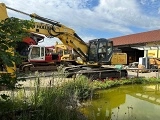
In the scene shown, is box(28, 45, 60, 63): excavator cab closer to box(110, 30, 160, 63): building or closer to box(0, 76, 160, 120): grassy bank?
box(0, 76, 160, 120): grassy bank

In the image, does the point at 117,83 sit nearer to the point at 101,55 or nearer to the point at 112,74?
the point at 112,74

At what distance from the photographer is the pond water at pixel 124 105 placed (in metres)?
8.18

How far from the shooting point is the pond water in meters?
8.18

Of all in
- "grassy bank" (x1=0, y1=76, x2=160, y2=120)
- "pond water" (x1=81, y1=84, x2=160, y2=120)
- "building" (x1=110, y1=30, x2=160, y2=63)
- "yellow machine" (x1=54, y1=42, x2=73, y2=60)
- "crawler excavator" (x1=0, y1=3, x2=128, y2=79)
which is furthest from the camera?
"building" (x1=110, y1=30, x2=160, y2=63)

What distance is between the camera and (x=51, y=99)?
20.5 ft

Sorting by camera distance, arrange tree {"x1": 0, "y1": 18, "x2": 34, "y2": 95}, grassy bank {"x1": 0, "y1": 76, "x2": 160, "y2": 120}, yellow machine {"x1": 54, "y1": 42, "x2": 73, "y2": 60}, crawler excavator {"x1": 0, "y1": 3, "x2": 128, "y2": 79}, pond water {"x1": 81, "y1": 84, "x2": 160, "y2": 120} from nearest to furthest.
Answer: tree {"x1": 0, "y1": 18, "x2": 34, "y2": 95} < grassy bank {"x1": 0, "y1": 76, "x2": 160, "y2": 120} < pond water {"x1": 81, "y1": 84, "x2": 160, "y2": 120} < crawler excavator {"x1": 0, "y1": 3, "x2": 128, "y2": 79} < yellow machine {"x1": 54, "y1": 42, "x2": 73, "y2": 60}

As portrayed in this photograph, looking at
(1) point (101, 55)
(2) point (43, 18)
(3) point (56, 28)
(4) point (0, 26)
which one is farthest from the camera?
(1) point (101, 55)

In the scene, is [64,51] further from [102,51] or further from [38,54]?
[102,51]

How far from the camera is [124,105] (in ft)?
33.5

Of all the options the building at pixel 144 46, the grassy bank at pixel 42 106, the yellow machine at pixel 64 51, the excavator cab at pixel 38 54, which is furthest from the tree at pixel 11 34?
the building at pixel 144 46

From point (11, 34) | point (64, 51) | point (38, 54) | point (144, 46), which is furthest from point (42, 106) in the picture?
point (144, 46)

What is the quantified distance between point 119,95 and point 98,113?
14.1 feet

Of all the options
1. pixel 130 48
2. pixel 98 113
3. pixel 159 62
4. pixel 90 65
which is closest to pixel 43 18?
pixel 90 65

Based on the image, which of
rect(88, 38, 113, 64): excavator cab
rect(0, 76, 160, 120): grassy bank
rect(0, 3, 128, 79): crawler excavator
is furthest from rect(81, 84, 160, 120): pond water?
rect(88, 38, 113, 64): excavator cab
